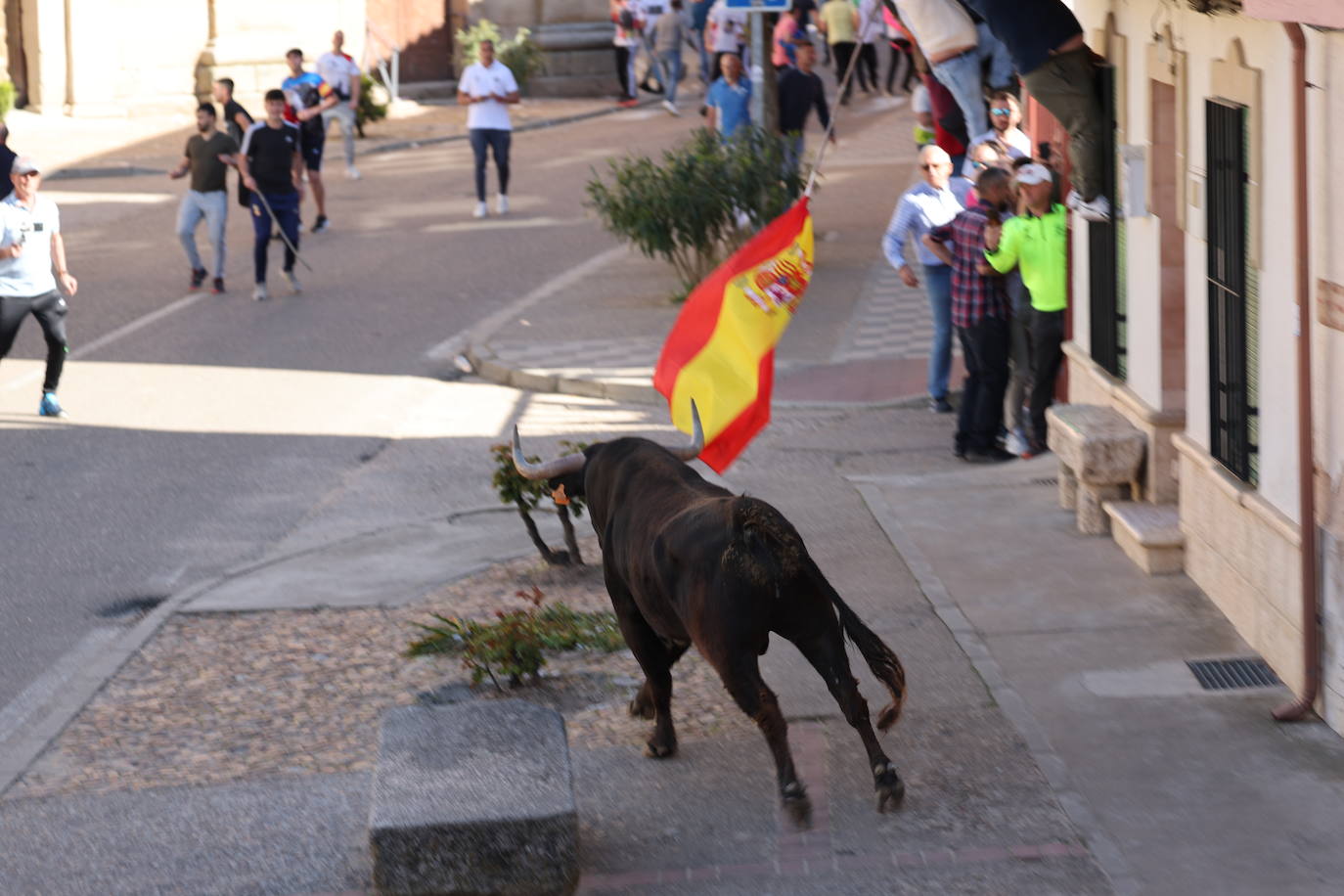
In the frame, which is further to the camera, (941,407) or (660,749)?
(941,407)

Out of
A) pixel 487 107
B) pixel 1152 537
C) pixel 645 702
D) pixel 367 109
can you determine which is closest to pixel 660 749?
pixel 645 702

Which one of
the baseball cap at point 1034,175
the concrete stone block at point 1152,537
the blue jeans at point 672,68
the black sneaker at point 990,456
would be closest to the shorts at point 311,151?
the black sneaker at point 990,456

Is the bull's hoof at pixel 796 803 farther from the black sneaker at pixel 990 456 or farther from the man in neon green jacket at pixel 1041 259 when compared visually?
the black sneaker at pixel 990 456

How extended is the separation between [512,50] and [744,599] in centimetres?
3353

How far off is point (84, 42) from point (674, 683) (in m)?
28.4

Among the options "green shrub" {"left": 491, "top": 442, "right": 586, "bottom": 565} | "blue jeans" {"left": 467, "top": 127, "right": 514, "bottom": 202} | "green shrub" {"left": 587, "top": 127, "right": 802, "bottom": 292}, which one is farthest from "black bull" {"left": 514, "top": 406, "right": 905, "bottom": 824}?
"blue jeans" {"left": 467, "top": 127, "right": 514, "bottom": 202}

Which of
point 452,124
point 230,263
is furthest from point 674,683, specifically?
point 452,124

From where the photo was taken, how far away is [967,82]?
531 inches

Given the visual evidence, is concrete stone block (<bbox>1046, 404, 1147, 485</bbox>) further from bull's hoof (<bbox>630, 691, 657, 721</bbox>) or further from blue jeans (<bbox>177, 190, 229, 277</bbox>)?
blue jeans (<bbox>177, 190, 229, 277</bbox>)

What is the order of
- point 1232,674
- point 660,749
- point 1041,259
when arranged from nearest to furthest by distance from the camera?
point 660,749 < point 1232,674 < point 1041,259

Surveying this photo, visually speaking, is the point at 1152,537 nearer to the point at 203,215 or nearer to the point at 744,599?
the point at 744,599

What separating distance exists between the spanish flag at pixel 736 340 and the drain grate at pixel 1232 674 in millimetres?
2198

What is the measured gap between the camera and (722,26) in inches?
1291

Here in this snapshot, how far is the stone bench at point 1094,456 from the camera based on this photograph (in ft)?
31.9
